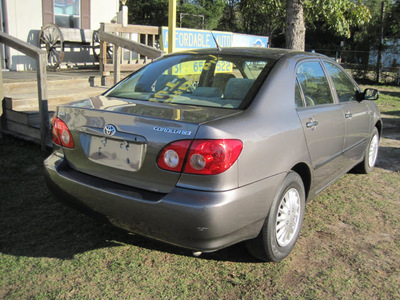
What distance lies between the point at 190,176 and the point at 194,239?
0.39 meters

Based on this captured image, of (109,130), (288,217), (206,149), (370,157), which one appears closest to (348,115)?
(370,157)

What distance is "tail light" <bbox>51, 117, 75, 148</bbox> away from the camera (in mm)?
3074

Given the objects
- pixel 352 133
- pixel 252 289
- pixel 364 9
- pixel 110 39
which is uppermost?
pixel 364 9

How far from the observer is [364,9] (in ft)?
33.5

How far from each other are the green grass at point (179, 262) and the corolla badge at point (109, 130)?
1014 millimetres

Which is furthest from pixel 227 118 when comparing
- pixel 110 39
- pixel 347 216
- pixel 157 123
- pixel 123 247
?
pixel 110 39

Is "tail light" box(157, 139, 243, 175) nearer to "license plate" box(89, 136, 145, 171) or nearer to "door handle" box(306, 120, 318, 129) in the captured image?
"license plate" box(89, 136, 145, 171)

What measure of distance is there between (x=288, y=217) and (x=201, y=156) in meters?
1.07

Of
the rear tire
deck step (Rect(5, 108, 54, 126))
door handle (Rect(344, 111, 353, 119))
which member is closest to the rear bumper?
door handle (Rect(344, 111, 353, 119))

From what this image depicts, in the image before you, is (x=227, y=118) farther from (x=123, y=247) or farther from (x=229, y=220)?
(x=123, y=247)

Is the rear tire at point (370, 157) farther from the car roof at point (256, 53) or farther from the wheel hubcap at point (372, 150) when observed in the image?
the car roof at point (256, 53)

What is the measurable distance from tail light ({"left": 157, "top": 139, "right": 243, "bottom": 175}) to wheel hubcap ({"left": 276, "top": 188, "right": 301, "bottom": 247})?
0.73 metres

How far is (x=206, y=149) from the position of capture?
2531 mm

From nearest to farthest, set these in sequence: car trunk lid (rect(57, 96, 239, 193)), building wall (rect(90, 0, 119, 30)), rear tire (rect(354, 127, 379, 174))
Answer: car trunk lid (rect(57, 96, 239, 193)), rear tire (rect(354, 127, 379, 174)), building wall (rect(90, 0, 119, 30))
